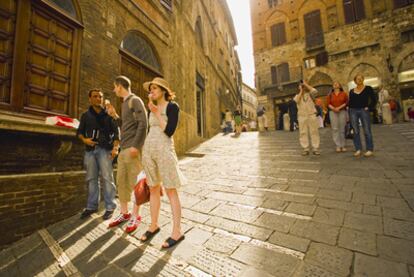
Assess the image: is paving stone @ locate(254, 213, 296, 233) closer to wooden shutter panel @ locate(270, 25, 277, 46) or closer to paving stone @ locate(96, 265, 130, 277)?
paving stone @ locate(96, 265, 130, 277)

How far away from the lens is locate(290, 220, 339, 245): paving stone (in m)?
2.10

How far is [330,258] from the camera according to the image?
1.81 m

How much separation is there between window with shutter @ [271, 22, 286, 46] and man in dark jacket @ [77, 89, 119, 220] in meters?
22.1

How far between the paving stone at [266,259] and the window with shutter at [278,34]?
23.1 metres

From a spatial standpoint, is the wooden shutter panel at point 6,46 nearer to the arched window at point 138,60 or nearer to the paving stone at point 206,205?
the arched window at point 138,60

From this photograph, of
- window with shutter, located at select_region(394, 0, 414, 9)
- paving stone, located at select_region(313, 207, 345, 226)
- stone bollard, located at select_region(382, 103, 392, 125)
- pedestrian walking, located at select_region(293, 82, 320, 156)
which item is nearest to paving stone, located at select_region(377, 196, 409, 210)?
paving stone, located at select_region(313, 207, 345, 226)

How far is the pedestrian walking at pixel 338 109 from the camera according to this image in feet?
17.7

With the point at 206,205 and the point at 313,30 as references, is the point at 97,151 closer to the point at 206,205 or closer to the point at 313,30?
the point at 206,205

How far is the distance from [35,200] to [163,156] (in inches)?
105

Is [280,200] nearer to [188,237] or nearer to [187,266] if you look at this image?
[188,237]

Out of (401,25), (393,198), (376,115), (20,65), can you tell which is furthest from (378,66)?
(20,65)

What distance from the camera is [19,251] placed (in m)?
2.72

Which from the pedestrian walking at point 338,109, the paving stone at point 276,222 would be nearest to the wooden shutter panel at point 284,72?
the pedestrian walking at point 338,109

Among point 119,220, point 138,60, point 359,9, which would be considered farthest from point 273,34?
point 119,220
